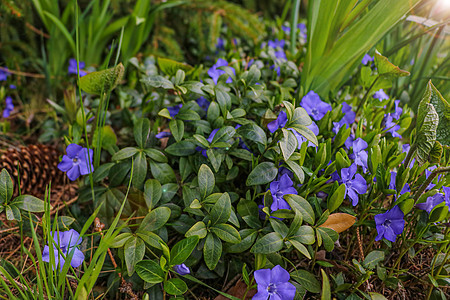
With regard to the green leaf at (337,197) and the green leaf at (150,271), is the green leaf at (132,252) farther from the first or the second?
the green leaf at (337,197)

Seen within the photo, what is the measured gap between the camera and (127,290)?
1003mm

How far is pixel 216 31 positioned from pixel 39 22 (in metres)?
1.08

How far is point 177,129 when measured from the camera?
1.21m

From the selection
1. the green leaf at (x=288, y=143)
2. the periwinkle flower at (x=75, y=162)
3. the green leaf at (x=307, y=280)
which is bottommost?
the green leaf at (x=307, y=280)

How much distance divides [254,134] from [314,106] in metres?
0.35

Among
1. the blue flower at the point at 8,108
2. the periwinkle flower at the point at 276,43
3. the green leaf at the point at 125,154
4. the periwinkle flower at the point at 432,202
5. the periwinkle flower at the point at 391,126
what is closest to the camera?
the periwinkle flower at the point at 432,202

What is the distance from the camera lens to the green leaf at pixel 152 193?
3.64 feet

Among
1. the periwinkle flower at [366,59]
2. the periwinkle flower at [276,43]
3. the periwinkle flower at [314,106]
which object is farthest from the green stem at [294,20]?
the periwinkle flower at [314,106]

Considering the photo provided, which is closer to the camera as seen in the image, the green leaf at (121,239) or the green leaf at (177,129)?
the green leaf at (121,239)

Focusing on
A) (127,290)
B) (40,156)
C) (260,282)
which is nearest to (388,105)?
(260,282)

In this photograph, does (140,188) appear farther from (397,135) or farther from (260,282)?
(397,135)

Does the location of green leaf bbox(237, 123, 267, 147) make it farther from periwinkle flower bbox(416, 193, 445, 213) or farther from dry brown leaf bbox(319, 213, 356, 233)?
periwinkle flower bbox(416, 193, 445, 213)

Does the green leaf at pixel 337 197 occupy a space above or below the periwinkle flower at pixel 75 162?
above

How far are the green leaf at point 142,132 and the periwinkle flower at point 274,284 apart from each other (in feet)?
1.93
